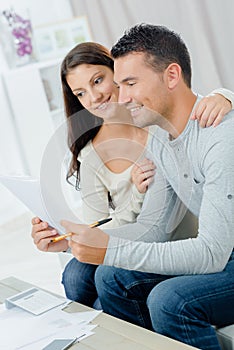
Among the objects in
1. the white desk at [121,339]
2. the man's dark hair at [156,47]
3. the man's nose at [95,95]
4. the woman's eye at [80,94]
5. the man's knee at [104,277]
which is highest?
the man's dark hair at [156,47]

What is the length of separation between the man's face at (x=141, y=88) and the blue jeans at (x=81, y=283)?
0.45 meters

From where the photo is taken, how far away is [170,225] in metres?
1.54

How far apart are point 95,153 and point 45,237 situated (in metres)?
0.28

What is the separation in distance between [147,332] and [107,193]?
0.50 metres

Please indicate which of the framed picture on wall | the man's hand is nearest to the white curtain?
the framed picture on wall

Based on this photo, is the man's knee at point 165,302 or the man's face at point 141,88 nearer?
the man's knee at point 165,302

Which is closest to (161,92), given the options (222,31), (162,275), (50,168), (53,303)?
(50,168)

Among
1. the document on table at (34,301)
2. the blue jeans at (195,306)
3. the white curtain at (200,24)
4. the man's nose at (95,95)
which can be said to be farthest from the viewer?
the white curtain at (200,24)

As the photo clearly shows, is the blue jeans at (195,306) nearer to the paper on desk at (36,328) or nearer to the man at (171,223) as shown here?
the man at (171,223)

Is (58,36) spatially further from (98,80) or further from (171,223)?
(171,223)

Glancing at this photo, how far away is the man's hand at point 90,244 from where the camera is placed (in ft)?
4.12

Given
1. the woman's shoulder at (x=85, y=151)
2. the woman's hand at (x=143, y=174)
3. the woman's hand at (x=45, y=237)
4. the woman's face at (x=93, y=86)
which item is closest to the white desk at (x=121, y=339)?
the woman's hand at (x=45, y=237)

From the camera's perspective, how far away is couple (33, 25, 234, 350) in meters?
1.22

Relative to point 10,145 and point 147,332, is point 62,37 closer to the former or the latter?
point 10,145
